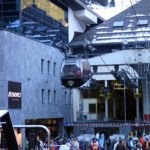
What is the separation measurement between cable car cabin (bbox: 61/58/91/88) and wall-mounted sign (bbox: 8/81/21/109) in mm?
3721

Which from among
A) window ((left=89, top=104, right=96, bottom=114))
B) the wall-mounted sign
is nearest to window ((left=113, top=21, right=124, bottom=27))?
window ((left=89, top=104, right=96, bottom=114))

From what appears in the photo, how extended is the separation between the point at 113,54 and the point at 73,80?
29.7 feet

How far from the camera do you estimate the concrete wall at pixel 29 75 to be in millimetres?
32125

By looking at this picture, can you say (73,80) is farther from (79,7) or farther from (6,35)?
(79,7)

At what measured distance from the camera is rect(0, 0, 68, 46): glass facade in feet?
119

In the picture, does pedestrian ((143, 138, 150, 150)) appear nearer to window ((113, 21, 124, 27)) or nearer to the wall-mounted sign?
the wall-mounted sign

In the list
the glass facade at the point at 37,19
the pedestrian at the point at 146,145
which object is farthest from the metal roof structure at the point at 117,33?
the pedestrian at the point at 146,145

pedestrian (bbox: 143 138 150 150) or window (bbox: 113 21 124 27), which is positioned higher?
window (bbox: 113 21 124 27)

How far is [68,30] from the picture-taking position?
4972 centimetres

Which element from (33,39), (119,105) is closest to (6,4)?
(33,39)

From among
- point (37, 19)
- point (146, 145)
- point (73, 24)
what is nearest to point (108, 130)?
point (73, 24)

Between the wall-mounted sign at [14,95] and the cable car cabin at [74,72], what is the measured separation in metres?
3.72

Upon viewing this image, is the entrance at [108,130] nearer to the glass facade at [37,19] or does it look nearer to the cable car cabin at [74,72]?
the glass facade at [37,19]

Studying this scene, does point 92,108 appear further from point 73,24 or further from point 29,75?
point 29,75
